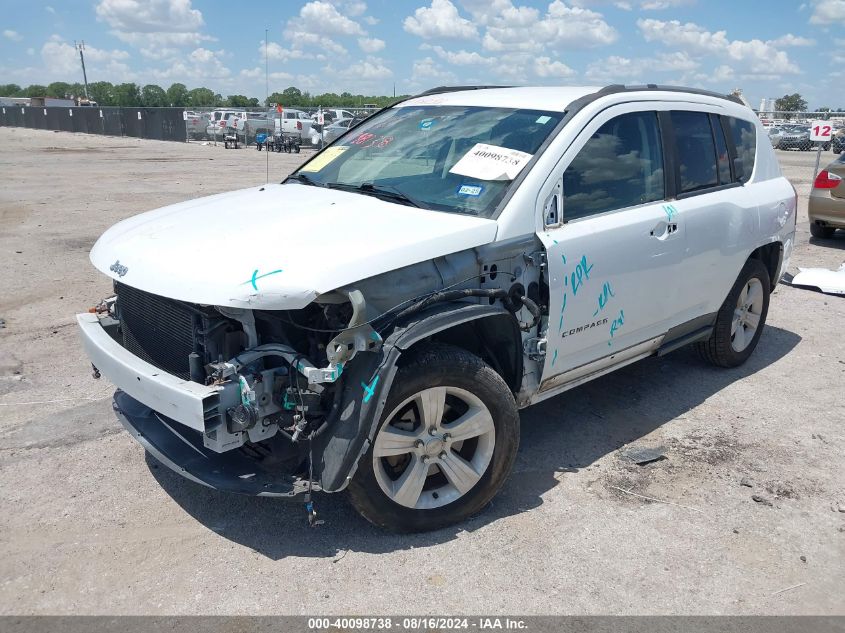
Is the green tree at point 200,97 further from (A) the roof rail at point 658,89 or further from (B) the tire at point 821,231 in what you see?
(A) the roof rail at point 658,89

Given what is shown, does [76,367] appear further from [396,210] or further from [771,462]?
[771,462]

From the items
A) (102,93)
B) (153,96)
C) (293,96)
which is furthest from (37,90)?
(293,96)

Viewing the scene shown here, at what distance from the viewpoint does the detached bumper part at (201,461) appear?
3082 mm

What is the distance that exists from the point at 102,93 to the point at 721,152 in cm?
13070

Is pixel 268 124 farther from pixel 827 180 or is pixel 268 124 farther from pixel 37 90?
pixel 37 90

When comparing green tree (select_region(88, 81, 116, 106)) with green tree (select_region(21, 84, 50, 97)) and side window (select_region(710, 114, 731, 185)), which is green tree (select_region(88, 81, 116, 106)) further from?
side window (select_region(710, 114, 731, 185))

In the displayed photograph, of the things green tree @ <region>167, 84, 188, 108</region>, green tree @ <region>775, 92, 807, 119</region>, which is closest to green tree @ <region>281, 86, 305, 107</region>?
green tree @ <region>167, 84, 188, 108</region>

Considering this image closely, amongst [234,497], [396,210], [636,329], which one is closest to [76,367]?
[234,497]

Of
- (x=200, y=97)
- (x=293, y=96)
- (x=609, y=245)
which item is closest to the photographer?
(x=609, y=245)

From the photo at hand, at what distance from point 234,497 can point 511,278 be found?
1835 mm

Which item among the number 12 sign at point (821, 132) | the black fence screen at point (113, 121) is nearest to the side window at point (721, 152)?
the number 12 sign at point (821, 132)

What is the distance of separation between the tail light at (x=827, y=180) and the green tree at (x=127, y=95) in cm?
10193

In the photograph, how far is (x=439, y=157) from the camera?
4.12 meters

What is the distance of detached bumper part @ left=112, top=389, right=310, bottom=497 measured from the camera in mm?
3082
